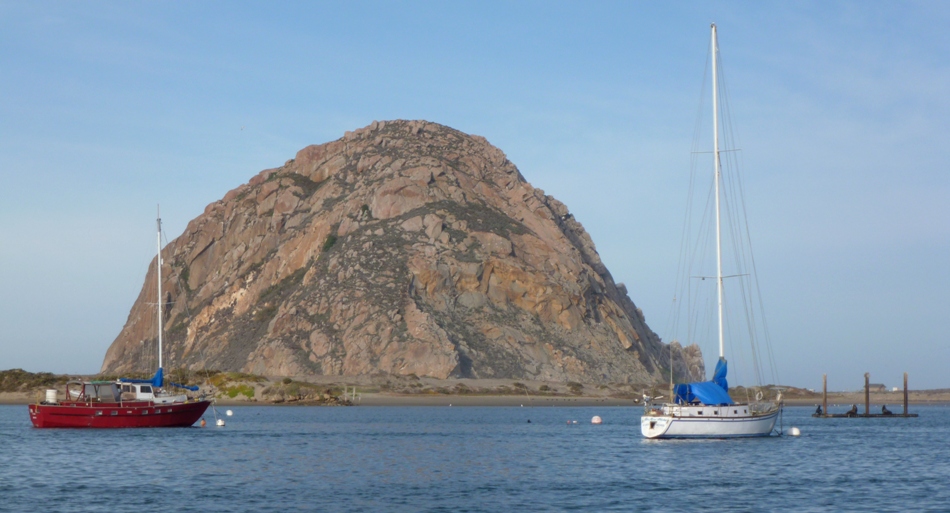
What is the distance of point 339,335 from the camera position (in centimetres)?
15962

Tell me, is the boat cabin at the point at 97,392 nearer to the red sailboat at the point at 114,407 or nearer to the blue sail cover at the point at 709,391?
the red sailboat at the point at 114,407

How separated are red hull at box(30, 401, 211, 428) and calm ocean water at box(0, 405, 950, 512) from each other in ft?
5.17

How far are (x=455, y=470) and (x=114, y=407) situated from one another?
3974 cm

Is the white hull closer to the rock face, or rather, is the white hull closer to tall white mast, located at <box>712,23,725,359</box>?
tall white mast, located at <box>712,23,725,359</box>

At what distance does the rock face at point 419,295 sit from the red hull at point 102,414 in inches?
2748

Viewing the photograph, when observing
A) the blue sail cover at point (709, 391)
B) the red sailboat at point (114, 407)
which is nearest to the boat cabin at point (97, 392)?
the red sailboat at point (114, 407)

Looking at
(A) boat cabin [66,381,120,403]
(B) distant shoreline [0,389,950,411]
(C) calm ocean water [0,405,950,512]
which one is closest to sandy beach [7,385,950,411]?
(B) distant shoreline [0,389,950,411]

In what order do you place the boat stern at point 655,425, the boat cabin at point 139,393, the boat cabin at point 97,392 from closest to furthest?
the boat stern at point 655,425 < the boat cabin at point 97,392 < the boat cabin at point 139,393

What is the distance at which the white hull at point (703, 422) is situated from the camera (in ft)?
210

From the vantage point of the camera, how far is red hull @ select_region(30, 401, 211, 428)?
8031 cm

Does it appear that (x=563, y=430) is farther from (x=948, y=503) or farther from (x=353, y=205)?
(x=353, y=205)

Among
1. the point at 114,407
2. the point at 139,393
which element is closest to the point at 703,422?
the point at 139,393

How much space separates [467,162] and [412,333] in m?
53.3

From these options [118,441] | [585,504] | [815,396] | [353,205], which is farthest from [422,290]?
[585,504]
